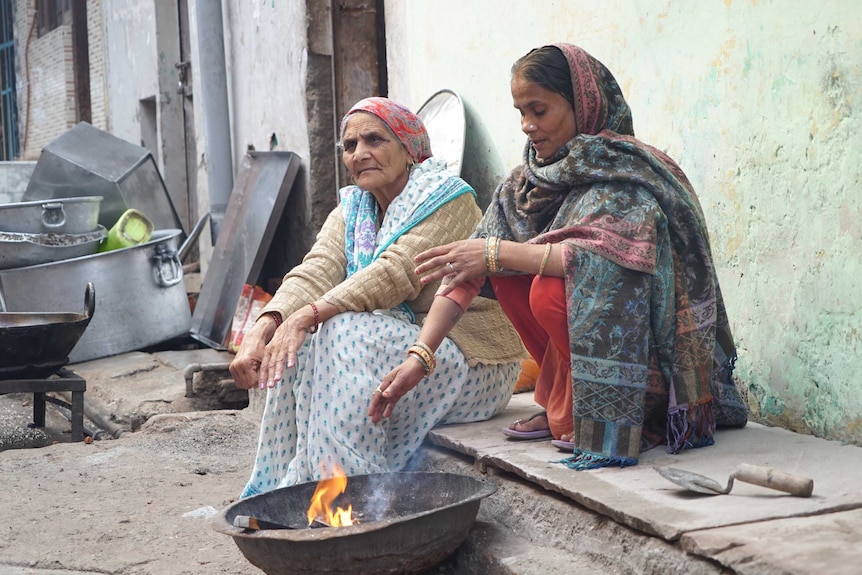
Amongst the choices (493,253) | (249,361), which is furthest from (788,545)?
(249,361)

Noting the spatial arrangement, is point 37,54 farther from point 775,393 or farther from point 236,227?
point 775,393

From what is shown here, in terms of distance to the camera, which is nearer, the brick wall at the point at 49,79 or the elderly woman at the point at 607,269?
the elderly woman at the point at 607,269

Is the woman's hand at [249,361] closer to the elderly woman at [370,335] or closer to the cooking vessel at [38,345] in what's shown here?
the elderly woman at [370,335]

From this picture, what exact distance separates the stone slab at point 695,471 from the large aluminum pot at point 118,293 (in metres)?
4.08

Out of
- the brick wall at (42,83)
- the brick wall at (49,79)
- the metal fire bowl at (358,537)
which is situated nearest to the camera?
the metal fire bowl at (358,537)

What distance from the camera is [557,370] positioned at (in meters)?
2.99

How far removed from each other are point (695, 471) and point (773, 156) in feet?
3.46

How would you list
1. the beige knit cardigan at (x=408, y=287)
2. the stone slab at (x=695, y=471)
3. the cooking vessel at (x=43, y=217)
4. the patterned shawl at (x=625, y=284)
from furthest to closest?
the cooking vessel at (x=43, y=217)
the beige knit cardigan at (x=408, y=287)
the patterned shawl at (x=625, y=284)
the stone slab at (x=695, y=471)

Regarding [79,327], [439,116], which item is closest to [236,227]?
[79,327]

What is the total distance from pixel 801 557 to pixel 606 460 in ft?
2.69

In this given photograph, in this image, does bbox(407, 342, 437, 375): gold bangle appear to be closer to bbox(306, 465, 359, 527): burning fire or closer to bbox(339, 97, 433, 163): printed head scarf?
bbox(306, 465, 359, 527): burning fire

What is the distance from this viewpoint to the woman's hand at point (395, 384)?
288 centimetres

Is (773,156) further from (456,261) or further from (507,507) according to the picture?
(507,507)

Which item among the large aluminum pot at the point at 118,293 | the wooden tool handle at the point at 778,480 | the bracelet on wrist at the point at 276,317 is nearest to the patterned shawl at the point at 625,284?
the wooden tool handle at the point at 778,480
